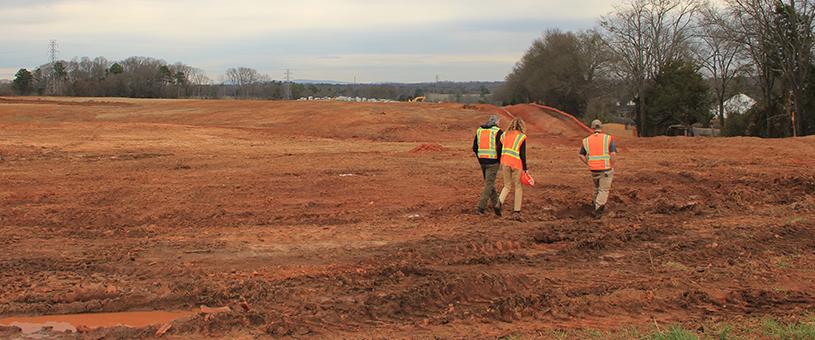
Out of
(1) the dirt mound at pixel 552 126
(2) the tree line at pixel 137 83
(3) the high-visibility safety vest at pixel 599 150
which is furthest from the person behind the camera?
(2) the tree line at pixel 137 83

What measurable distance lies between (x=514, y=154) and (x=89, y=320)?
6097 mm

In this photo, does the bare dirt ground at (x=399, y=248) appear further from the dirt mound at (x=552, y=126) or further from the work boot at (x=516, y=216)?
the dirt mound at (x=552, y=126)

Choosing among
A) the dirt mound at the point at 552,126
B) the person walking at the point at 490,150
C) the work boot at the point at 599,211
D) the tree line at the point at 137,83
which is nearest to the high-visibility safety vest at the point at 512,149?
the person walking at the point at 490,150

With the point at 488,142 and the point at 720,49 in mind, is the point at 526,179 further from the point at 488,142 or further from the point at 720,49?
the point at 720,49

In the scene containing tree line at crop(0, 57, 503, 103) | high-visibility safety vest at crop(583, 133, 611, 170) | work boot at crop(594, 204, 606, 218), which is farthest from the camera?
tree line at crop(0, 57, 503, 103)

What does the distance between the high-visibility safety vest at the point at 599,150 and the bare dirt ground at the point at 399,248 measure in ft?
3.00

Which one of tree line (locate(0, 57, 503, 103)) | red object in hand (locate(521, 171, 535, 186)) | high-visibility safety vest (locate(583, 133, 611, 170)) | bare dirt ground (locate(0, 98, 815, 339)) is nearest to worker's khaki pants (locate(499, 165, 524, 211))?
red object in hand (locate(521, 171, 535, 186))

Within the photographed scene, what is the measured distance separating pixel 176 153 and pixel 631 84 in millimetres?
37968

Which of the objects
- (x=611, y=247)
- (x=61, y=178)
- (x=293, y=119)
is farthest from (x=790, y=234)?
(x=293, y=119)

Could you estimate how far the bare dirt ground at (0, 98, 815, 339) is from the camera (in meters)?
4.65

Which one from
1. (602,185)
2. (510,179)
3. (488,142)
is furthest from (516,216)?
(602,185)

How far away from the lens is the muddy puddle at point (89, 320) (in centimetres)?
473

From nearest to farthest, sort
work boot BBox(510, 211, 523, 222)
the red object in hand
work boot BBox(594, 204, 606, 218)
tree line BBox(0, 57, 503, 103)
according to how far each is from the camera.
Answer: the red object in hand
work boot BBox(510, 211, 523, 222)
work boot BBox(594, 204, 606, 218)
tree line BBox(0, 57, 503, 103)

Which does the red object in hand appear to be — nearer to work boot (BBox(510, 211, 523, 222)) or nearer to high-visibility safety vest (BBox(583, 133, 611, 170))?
work boot (BBox(510, 211, 523, 222))
